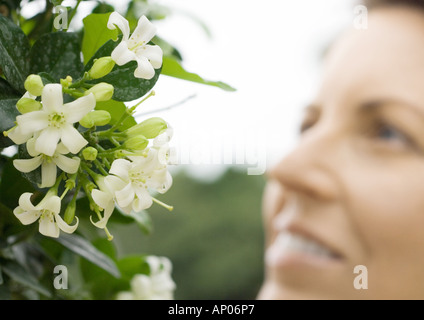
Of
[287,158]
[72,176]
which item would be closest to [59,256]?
[72,176]

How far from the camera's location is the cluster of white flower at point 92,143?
0.31 m

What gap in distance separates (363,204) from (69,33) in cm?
56

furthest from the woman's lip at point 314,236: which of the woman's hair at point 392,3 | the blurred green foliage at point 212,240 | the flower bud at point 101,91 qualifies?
the blurred green foliage at point 212,240

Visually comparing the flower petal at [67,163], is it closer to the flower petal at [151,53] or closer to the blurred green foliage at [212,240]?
the flower petal at [151,53]

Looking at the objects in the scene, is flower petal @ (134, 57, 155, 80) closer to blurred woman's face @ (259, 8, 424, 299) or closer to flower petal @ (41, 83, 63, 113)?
flower petal @ (41, 83, 63, 113)

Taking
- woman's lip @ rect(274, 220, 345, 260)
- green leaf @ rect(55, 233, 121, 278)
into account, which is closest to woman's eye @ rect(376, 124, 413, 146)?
woman's lip @ rect(274, 220, 345, 260)

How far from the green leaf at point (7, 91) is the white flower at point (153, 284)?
363 mm

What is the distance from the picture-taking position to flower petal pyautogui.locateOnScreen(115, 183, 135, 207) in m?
0.32

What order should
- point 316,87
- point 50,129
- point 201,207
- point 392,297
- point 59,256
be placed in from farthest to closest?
point 201,207
point 316,87
point 392,297
point 59,256
point 50,129

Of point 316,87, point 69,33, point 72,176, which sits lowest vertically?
point 72,176

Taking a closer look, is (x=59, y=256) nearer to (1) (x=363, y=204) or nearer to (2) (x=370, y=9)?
(1) (x=363, y=204)

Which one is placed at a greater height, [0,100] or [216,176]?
[216,176]

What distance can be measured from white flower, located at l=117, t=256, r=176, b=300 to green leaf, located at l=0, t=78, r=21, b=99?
1.19 feet

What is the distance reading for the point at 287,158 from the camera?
0.84 m
